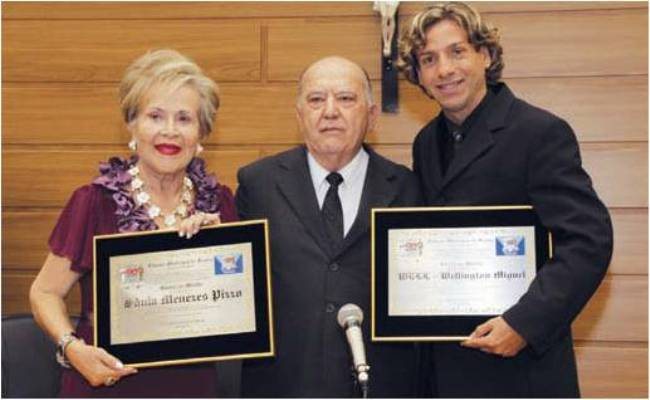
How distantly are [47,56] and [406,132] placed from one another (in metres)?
1.53

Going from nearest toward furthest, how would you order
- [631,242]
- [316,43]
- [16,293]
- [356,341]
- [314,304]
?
[356,341], [314,304], [631,242], [316,43], [16,293]

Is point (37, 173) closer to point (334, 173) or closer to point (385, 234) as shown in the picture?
point (334, 173)

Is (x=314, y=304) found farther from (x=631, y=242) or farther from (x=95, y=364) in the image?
(x=631, y=242)

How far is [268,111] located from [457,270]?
1518 mm

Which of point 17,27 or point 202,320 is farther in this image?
point 17,27

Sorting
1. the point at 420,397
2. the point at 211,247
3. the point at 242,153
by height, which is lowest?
the point at 420,397

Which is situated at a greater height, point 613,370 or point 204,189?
point 204,189

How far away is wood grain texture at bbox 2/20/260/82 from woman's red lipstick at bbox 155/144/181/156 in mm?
1298

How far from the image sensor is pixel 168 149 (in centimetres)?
196

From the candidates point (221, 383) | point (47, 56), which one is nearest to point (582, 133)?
point (221, 383)

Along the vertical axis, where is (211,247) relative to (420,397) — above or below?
above

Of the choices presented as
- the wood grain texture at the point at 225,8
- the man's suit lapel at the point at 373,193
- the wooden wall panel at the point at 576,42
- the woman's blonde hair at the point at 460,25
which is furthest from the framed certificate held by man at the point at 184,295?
the wooden wall panel at the point at 576,42

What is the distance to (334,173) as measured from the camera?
2070 mm

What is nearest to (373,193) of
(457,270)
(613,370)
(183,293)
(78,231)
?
(457,270)
